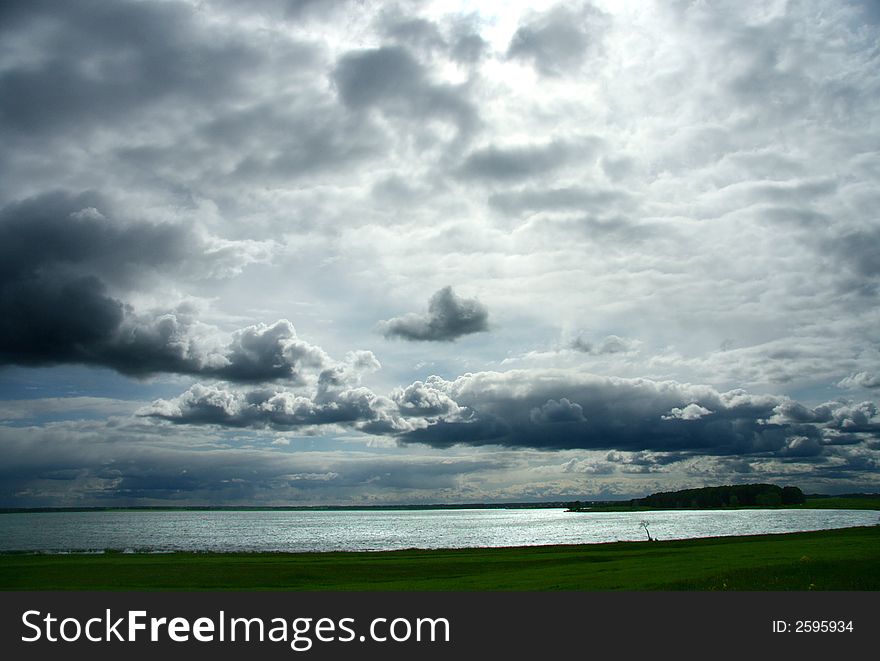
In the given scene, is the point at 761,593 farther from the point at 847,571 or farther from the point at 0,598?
the point at 0,598

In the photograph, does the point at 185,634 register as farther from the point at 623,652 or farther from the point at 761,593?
the point at 761,593

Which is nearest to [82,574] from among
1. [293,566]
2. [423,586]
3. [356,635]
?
[293,566]

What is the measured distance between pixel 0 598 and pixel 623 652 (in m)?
31.2

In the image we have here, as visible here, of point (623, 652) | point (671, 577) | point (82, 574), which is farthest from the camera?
point (82, 574)

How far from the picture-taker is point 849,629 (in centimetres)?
2644

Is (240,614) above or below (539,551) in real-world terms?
above

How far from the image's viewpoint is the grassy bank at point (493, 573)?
37188 millimetres

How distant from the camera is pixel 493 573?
50281mm

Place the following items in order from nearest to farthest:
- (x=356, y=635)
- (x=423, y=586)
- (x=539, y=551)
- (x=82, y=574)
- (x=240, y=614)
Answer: (x=356, y=635)
(x=240, y=614)
(x=423, y=586)
(x=82, y=574)
(x=539, y=551)

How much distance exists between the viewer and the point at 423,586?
42469 millimetres

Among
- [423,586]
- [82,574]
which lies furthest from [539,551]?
[82,574]

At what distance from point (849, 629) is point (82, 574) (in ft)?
178

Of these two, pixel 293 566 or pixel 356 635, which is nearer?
pixel 356 635

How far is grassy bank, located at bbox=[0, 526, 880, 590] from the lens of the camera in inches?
1464
